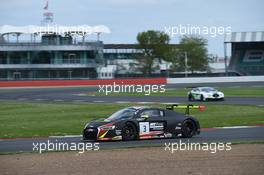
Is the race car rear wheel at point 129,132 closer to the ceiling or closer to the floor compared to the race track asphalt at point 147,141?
closer to the ceiling

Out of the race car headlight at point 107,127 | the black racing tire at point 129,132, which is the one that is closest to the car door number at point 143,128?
the black racing tire at point 129,132

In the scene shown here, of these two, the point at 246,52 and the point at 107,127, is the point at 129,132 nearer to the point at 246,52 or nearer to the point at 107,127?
the point at 107,127

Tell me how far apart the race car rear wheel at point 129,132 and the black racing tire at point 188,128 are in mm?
1639

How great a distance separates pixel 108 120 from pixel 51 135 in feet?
8.74

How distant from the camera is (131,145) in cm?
1714

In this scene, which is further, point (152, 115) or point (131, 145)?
point (152, 115)

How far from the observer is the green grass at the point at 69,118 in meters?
22.9

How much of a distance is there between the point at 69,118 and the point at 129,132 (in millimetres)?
10019

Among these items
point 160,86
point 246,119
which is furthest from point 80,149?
point 160,86

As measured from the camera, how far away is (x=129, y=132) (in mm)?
19094

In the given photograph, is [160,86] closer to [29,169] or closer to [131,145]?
[131,145]

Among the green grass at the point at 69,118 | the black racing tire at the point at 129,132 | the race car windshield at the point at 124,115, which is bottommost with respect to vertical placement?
the green grass at the point at 69,118

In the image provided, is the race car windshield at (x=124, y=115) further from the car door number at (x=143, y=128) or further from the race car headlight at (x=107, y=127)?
the race car headlight at (x=107, y=127)

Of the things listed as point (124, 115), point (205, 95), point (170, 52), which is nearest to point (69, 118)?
point (124, 115)
